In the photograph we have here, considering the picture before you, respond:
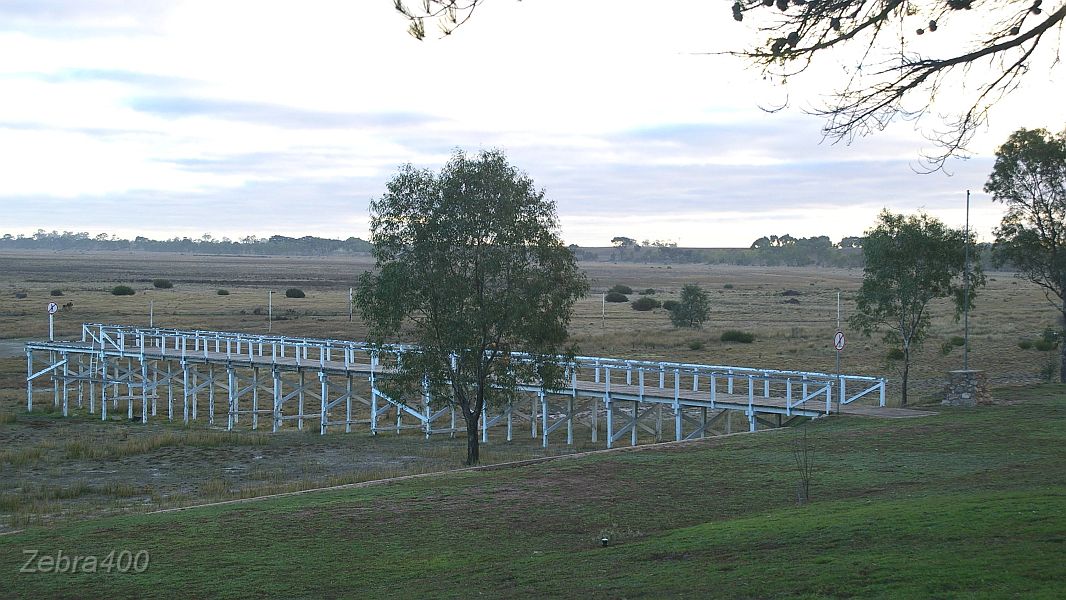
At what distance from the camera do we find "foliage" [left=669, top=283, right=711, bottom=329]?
67375mm

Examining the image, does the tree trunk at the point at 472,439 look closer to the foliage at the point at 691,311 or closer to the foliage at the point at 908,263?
the foliage at the point at 908,263

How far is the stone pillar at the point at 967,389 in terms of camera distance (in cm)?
2662

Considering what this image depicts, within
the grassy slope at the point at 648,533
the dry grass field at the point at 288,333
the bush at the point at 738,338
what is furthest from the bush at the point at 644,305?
the grassy slope at the point at 648,533

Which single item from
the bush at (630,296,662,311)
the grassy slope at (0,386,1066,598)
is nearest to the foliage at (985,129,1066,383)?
the grassy slope at (0,386,1066,598)

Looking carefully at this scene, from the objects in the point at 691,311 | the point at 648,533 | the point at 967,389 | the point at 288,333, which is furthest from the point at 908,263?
the point at 288,333

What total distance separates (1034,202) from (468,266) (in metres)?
21.0

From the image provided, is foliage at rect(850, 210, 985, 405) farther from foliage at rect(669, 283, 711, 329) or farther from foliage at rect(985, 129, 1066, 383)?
foliage at rect(669, 283, 711, 329)

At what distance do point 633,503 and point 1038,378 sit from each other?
92.9 ft

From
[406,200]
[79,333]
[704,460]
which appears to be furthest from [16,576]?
[79,333]

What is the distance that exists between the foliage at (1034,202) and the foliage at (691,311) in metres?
31.1

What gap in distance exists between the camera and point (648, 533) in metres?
13.9

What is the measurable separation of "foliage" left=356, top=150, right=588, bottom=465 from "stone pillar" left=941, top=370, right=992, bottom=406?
993 cm

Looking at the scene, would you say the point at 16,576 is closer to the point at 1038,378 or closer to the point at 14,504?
the point at 14,504

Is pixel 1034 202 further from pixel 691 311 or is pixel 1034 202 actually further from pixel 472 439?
pixel 691 311
